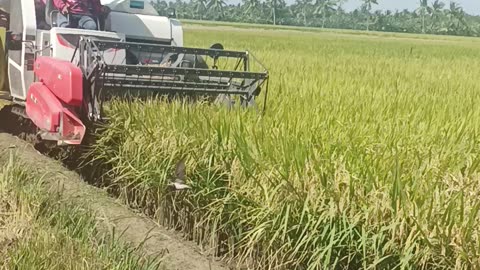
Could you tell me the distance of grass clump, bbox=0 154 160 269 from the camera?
10.3 ft

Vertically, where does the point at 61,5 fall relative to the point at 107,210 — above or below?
above

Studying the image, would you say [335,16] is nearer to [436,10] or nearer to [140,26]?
[436,10]

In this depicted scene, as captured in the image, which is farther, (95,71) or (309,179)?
(95,71)

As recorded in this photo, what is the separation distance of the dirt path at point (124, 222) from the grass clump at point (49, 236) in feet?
0.60

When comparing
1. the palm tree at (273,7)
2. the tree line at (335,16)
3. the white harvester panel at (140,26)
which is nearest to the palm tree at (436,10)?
the tree line at (335,16)

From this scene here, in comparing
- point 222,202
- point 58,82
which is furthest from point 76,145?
point 222,202

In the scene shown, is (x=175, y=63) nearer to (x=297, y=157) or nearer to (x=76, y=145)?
(x=76, y=145)

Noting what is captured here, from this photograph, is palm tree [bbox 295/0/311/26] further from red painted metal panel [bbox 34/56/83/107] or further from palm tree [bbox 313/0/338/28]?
red painted metal panel [bbox 34/56/83/107]

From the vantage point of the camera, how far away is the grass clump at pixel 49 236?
3.15 metres

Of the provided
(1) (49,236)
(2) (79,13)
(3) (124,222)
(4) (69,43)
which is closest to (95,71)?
(4) (69,43)

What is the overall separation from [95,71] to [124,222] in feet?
4.76

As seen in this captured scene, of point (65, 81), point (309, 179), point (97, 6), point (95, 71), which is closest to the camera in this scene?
point (309, 179)

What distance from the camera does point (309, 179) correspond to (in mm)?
3645

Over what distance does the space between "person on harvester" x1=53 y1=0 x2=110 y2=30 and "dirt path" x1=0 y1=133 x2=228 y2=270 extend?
153 centimetres
